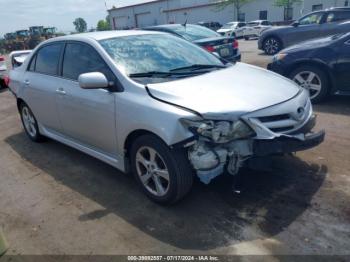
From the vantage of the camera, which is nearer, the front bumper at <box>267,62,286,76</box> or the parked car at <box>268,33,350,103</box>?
the parked car at <box>268,33,350,103</box>

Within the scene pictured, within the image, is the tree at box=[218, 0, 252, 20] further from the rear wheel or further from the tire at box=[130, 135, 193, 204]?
the tire at box=[130, 135, 193, 204]

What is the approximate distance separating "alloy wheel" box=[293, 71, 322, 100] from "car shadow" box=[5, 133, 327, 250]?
101 inches

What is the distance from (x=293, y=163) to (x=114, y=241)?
2329 millimetres

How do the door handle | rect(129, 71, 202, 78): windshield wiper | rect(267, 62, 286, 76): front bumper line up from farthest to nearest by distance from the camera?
rect(267, 62, 286, 76): front bumper → the door handle → rect(129, 71, 202, 78): windshield wiper

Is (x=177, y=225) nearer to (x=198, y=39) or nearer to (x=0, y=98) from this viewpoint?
(x=198, y=39)

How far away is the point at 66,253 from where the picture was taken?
2881 mm

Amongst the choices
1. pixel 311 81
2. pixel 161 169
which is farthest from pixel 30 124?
pixel 311 81

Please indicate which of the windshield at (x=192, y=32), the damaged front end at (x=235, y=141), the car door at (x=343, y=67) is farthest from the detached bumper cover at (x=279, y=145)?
the windshield at (x=192, y=32)

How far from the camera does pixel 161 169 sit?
3260 millimetres

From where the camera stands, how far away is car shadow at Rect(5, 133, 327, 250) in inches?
116

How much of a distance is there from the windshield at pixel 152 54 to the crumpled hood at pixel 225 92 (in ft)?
1.25

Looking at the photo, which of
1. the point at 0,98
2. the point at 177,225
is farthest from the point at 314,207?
the point at 0,98

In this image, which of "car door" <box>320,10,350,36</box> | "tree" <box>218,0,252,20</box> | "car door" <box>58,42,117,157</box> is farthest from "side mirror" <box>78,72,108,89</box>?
"tree" <box>218,0,252,20</box>

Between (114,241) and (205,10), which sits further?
(205,10)
